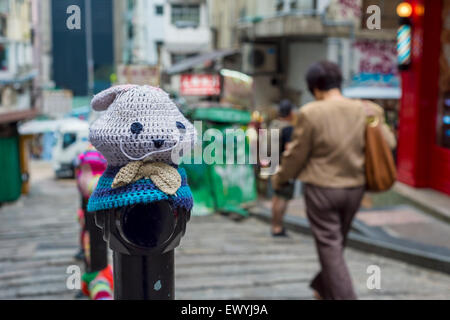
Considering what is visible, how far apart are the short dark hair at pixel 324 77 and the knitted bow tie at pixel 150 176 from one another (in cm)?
205

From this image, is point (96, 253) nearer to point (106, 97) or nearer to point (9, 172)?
point (106, 97)

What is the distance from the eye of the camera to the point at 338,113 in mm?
3900

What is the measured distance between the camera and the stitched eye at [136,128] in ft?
7.40

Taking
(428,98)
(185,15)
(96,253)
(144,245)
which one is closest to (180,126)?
(144,245)

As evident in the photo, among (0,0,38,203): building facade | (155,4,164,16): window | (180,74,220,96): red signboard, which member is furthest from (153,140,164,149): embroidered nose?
→ (155,4,164,16): window

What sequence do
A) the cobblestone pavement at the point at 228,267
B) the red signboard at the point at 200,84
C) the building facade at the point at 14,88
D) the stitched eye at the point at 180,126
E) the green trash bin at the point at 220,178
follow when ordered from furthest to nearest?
1. the red signboard at the point at 200,84
2. the building facade at the point at 14,88
3. the green trash bin at the point at 220,178
4. the cobblestone pavement at the point at 228,267
5. the stitched eye at the point at 180,126

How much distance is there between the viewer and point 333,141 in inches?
153

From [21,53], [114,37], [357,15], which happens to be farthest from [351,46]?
[114,37]

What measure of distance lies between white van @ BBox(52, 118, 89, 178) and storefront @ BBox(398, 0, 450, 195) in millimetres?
15499

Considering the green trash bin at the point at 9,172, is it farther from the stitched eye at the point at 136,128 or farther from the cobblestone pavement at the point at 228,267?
the stitched eye at the point at 136,128

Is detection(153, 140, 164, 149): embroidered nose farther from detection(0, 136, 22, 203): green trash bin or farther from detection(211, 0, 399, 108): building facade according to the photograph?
detection(0, 136, 22, 203): green trash bin

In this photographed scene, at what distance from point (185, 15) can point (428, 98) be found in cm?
2330

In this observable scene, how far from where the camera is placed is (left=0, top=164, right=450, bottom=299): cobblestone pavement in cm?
484

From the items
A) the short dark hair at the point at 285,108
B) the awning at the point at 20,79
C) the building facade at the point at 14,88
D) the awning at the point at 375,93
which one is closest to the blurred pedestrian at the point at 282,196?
the short dark hair at the point at 285,108
